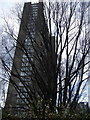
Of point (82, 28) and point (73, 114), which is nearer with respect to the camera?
point (73, 114)

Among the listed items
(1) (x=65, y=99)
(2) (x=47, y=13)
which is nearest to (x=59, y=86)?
(1) (x=65, y=99)

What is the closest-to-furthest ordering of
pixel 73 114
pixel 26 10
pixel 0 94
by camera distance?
pixel 73 114
pixel 26 10
pixel 0 94

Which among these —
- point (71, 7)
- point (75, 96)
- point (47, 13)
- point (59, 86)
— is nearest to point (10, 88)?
point (59, 86)

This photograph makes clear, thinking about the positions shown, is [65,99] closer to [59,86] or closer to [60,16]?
[59,86]

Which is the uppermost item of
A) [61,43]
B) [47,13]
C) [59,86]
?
[47,13]

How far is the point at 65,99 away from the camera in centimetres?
823

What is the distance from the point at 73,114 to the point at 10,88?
4.54 m

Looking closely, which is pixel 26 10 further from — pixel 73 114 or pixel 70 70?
pixel 73 114

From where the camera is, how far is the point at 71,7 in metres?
8.46

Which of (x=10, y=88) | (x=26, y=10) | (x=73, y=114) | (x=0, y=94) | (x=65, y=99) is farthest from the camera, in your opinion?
(x=0, y=94)

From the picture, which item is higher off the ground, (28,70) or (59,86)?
(28,70)

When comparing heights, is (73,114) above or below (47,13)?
below

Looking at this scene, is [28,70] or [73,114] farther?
[28,70]

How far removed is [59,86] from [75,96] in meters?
0.79
